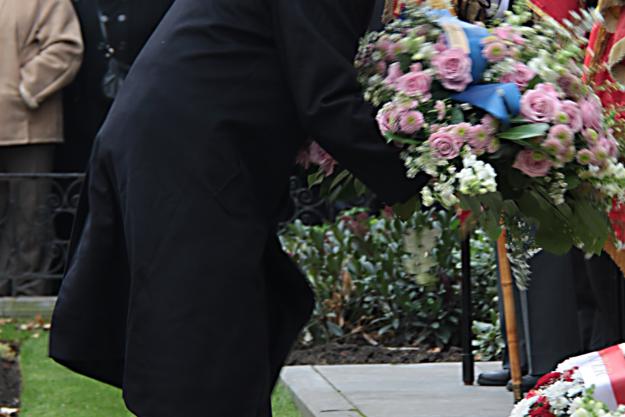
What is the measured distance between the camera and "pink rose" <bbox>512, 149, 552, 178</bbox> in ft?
10.8

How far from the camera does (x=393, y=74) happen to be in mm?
3420

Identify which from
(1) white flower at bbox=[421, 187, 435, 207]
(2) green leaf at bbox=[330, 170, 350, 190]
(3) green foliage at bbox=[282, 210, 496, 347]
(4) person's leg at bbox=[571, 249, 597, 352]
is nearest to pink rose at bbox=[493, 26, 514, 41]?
(1) white flower at bbox=[421, 187, 435, 207]

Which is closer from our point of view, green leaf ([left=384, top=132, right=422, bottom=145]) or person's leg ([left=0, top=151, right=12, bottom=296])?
green leaf ([left=384, top=132, right=422, bottom=145])

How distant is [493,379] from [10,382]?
2465 mm

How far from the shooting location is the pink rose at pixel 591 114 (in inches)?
131

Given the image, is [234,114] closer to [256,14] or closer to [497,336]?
[256,14]

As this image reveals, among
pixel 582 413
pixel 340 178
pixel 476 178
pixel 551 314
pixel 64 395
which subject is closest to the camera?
pixel 582 413

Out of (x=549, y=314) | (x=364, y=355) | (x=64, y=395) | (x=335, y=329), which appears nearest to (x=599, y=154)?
(x=549, y=314)

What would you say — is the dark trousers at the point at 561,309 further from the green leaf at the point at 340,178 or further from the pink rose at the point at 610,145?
the pink rose at the point at 610,145

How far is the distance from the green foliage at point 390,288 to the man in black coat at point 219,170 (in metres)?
3.83

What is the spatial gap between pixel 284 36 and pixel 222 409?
93 centimetres

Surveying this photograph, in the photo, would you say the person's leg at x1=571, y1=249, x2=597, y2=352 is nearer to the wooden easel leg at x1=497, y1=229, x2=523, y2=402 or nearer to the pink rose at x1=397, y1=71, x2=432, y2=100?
the wooden easel leg at x1=497, y1=229, x2=523, y2=402

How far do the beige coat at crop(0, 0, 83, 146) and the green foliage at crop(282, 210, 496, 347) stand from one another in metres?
2.23

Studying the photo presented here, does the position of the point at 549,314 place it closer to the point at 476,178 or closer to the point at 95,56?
the point at 476,178
